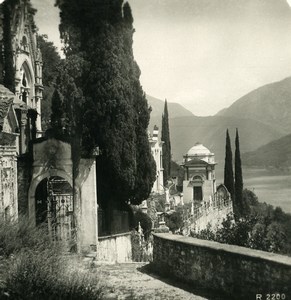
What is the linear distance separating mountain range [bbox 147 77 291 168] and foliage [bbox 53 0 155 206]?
5.58 meters

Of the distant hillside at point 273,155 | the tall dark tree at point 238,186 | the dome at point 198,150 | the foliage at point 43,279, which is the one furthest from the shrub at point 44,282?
the dome at point 198,150

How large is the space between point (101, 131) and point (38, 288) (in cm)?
788

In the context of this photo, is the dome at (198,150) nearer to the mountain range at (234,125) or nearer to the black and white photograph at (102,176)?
the mountain range at (234,125)

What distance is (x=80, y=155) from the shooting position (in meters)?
12.3

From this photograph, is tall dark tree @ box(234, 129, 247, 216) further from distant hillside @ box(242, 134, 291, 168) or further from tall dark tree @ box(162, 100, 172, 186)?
tall dark tree @ box(162, 100, 172, 186)

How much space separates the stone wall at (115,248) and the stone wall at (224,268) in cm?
427

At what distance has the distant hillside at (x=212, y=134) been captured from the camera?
35294 millimetres

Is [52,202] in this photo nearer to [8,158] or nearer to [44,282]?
[8,158]

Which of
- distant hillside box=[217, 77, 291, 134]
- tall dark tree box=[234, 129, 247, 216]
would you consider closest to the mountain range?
distant hillside box=[217, 77, 291, 134]

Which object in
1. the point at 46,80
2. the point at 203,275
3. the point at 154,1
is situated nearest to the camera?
the point at 203,275

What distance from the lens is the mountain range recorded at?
20.8m

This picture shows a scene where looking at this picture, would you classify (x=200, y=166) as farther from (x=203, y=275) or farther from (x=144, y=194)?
(x=203, y=275)

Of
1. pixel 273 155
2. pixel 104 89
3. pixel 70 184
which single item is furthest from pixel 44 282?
pixel 273 155

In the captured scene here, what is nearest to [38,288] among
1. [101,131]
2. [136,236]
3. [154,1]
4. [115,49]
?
[154,1]
